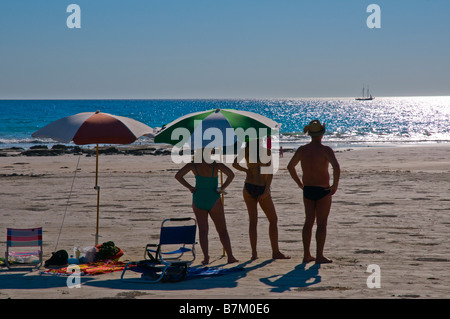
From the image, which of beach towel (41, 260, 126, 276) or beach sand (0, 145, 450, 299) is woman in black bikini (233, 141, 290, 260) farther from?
beach towel (41, 260, 126, 276)

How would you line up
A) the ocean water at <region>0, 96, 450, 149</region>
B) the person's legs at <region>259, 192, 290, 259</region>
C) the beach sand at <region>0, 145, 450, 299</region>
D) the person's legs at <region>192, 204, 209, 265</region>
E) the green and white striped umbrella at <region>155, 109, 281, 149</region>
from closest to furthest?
the beach sand at <region>0, 145, 450, 299</region>
the green and white striped umbrella at <region>155, 109, 281, 149</region>
the person's legs at <region>192, 204, 209, 265</region>
the person's legs at <region>259, 192, 290, 259</region>
the ocean water at <region>0, 96, 450, 149</region>

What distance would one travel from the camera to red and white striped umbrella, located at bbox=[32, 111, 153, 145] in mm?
7234

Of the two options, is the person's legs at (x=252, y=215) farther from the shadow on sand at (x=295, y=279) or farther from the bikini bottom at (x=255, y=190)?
the shadow on sand at (x=295, y=279)

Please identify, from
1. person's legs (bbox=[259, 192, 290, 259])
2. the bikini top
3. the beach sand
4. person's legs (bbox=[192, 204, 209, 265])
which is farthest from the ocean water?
the bikini top

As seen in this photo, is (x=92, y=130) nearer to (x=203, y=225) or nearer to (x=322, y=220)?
(x=203, y=225)

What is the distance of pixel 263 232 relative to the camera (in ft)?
31.7

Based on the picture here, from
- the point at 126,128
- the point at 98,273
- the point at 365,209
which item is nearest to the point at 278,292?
the point at 98,273

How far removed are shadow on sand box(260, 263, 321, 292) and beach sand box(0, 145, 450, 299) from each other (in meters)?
0.01

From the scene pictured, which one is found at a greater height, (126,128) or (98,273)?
(126,128)

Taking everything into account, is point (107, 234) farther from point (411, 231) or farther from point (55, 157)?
point (55, 157)

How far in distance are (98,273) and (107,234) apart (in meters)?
2.75

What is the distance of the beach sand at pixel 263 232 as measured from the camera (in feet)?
19.3

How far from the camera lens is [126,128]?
24.3 feet

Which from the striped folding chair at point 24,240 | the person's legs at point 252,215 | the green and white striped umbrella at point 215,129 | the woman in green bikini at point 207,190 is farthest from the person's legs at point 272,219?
the striped folding chair at point 24,240
